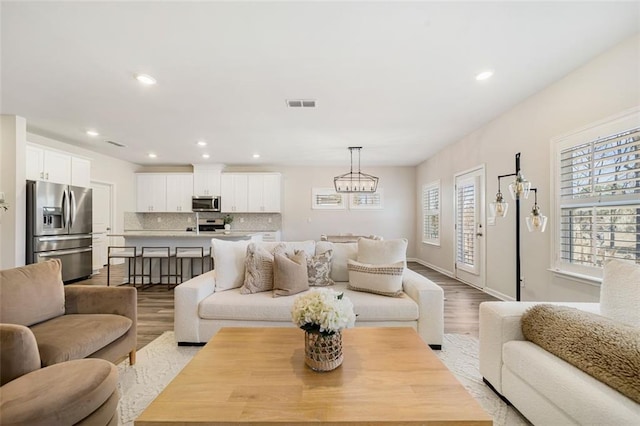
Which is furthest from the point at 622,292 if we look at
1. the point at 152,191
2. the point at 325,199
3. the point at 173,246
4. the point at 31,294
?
the point at 152,191

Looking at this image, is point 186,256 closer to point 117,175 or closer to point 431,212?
point 117,175

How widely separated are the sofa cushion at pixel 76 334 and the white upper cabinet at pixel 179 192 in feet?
18.4

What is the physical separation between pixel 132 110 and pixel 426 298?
13.9 feet

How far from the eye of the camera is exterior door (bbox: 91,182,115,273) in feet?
20.2

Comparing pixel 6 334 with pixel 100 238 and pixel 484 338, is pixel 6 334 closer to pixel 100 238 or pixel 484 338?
pixel 484 338

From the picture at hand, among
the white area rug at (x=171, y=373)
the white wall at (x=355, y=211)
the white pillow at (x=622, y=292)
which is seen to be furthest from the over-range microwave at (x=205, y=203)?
the white pillow at (x=622, y=292)

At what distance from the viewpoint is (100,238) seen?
629 cm

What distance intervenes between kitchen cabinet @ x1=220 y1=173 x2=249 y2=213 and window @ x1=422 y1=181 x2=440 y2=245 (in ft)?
15.2

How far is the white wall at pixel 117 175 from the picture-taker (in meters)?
5.89

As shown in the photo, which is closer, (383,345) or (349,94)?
(383,345)

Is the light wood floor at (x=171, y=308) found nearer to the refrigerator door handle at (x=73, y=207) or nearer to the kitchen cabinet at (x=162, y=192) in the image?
the refrigerator door handle at (x=73, y=207)

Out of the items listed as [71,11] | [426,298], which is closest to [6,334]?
[71,11]

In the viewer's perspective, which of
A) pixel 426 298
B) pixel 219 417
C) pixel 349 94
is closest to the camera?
pixel 219 417

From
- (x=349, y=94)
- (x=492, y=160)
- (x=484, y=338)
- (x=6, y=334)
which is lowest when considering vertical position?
(x=484, y=338)
